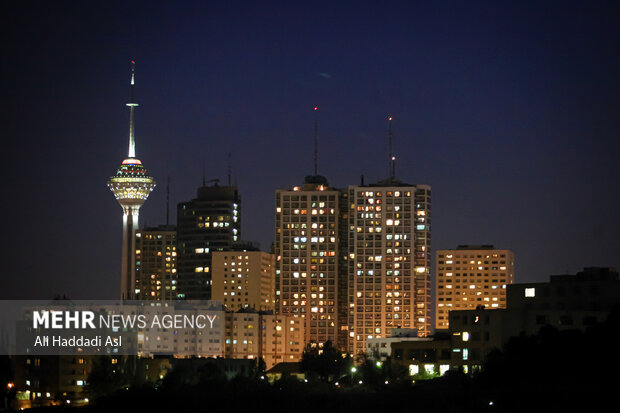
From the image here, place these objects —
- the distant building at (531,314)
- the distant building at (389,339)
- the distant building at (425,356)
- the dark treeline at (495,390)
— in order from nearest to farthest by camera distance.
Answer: the dark treeline at (495,390)
the distant building at (531,314)
the distant building at (425,356)
the distant building at (389,339)

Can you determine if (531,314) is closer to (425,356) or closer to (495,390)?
(425,356)

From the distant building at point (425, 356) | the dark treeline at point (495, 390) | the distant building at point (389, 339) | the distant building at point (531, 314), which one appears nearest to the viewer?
the dark treeline at point (495, 390)

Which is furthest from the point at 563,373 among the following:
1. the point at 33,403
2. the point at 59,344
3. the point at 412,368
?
the point at 59,344

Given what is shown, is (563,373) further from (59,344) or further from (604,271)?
(59,344)

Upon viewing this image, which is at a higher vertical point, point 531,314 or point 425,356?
point 531,314

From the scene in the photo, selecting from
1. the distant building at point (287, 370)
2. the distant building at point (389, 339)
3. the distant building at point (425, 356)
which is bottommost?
the distant building at point (287, 370)

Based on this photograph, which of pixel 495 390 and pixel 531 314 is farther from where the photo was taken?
pixel 531 314

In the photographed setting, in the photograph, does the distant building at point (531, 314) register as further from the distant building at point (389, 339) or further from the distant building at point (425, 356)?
the distant building at point (389, 339)

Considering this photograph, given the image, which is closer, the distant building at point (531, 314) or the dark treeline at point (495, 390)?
the dark treeline at point (495, 390)

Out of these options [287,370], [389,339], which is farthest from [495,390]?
[389,339]

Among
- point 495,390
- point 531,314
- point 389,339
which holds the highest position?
point 531,314

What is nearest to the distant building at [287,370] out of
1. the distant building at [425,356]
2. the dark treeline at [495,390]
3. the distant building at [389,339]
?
the distant building at [389,339]

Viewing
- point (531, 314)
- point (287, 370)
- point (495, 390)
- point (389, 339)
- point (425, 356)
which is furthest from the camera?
point (389, 339)

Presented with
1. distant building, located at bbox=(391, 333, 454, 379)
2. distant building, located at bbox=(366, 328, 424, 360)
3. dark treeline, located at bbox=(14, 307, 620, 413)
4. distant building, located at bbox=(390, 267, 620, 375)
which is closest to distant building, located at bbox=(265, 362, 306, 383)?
distant building, located at bbox=(366, 328, 424, 360)
